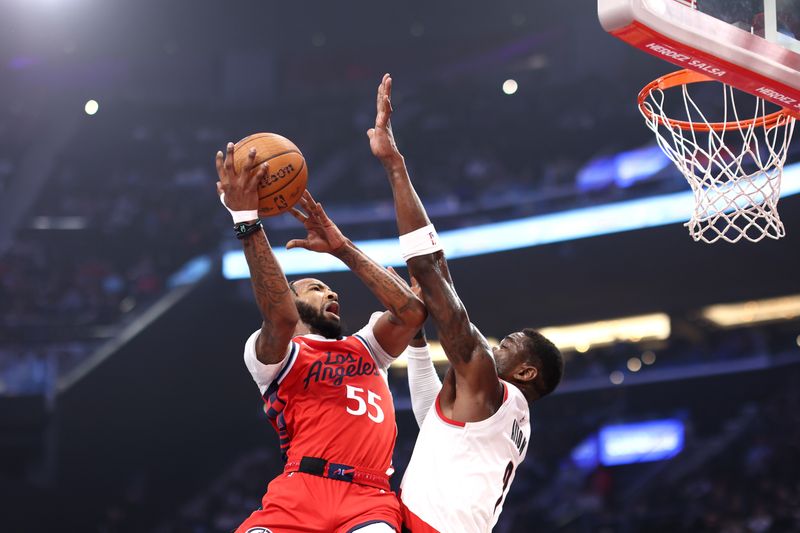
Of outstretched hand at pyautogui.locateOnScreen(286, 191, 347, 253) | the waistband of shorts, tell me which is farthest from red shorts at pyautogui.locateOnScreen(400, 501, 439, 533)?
outstretched hand at pyautogui.locateOnScreen(286, 191, 347, 253)

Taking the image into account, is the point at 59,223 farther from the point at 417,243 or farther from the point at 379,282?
the point at 417,243

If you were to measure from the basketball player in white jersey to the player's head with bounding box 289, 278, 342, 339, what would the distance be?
30.8 inches

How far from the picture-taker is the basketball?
372 centimetres

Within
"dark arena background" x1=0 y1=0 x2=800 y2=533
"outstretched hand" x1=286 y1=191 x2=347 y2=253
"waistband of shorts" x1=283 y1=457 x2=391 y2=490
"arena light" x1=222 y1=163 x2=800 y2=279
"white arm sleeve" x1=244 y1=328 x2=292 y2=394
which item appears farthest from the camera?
"arena light" x1=222 y1=163 x2=800 y2=279

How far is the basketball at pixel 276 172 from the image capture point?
372cm

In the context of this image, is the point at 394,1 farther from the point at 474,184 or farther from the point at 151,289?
the point at 151,289

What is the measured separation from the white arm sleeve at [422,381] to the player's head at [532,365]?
57 centimetres

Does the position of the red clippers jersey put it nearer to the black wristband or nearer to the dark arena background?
the black wristband

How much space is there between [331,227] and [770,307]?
550 inches

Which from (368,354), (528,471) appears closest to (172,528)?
(528,471)

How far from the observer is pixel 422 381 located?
14.4 ft

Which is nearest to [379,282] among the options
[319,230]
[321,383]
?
[319,230]

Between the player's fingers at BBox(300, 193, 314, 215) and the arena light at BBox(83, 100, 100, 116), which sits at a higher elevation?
the player's fingers at BBox(300, 193, 314, 215)

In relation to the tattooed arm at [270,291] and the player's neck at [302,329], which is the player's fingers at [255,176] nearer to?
the tattooed arm at [270,291]
